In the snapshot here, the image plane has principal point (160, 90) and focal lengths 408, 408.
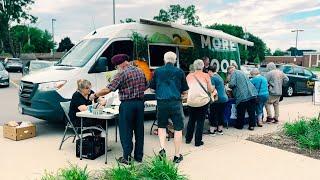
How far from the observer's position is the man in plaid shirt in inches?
257

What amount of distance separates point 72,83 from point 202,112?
2.98 metres

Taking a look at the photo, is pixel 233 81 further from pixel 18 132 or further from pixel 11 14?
pixel 11 14

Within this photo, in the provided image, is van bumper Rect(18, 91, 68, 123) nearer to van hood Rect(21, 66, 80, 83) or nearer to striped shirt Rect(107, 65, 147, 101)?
van hood Rect(21, 66, 80, 83)

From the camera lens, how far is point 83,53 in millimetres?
9805

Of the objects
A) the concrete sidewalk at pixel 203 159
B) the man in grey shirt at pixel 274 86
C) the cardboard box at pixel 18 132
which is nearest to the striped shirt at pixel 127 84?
the concrete sidewalk at pixel 203 159

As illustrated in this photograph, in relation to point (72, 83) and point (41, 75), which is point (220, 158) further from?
point (41, 75)

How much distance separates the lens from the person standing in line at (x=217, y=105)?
9094 mm

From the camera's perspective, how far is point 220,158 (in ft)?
23.6

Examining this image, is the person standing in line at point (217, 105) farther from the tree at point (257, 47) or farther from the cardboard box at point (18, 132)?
the tree at point (257, 47)

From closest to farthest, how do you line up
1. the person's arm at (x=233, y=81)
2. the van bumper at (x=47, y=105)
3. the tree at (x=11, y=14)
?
the van bumper at (x=47, y=105), the person's arm at (x=233, y=81), the tree at (x=11, y=14)

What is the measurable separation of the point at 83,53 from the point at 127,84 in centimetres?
362

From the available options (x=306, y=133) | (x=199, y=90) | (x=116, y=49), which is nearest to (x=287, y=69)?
(x=306, y=133)

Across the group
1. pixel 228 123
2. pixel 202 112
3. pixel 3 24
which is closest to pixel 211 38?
pixel 228 123

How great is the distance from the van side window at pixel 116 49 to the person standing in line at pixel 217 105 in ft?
7.25
